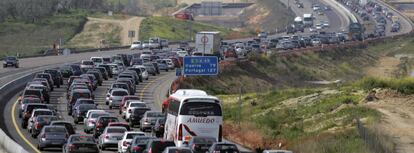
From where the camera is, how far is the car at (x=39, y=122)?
5153cm

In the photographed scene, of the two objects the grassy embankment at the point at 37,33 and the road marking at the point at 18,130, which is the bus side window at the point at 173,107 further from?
the grassy embankment at the point at 37,33

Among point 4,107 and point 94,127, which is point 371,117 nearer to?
point 94,127

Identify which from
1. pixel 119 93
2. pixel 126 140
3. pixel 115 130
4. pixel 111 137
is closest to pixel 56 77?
pixel 119 93

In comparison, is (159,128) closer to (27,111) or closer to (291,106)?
(27,111)

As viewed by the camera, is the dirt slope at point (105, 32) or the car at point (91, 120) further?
the dirt slope at point (105, 32)

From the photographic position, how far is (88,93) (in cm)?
6769

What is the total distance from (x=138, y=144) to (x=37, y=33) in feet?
370

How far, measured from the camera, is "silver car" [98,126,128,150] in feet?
153

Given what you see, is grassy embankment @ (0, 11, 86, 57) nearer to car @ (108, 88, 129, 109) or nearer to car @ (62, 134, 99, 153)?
car @ (108, 88, 129, 109)

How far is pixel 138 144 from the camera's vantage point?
4091 centimetres

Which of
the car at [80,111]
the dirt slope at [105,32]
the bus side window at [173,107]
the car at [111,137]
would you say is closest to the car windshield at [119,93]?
the car at [80,111]

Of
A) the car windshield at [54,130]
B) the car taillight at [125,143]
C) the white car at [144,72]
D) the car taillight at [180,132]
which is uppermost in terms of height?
the car taillight at [180,132]

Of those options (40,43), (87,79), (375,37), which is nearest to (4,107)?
(87,79)

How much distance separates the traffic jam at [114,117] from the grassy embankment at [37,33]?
49.7 meters
